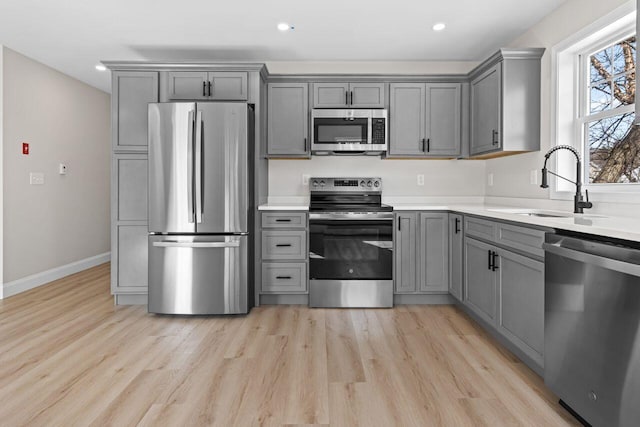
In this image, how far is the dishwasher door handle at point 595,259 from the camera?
147 centimetres

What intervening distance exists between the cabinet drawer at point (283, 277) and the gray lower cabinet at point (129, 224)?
3.65 ft

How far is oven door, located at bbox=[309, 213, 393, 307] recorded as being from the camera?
12.0 ft

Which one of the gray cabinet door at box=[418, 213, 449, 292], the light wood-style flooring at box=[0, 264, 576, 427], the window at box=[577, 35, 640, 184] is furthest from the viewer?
the gray cabinet door at box=[418, 213, 449, 292]

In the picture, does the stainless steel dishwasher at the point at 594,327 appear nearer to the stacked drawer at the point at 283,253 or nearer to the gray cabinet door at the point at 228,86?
the stacked drawer at the point at 283,253

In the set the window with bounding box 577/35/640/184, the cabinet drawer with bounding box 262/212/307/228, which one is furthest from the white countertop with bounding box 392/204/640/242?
the cabinet drawer with bounding box 262/212/307/228

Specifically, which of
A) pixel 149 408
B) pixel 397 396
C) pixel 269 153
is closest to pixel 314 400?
pixel 397 396

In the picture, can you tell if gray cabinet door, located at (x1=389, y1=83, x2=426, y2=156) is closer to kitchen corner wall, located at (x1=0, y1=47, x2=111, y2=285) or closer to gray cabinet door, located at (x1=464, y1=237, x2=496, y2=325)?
gray cabinet door, located at (x1=464, y1=237, x2=496, y2=325)

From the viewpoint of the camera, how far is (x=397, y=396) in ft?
6.88

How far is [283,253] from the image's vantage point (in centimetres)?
379

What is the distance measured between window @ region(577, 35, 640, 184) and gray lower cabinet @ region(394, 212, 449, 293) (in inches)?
49.7

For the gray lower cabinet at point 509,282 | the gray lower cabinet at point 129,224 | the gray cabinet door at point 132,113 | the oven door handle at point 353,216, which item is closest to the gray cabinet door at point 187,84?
the gray cabinet door at point 132,113

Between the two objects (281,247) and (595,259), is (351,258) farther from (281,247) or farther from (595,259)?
(595,259)

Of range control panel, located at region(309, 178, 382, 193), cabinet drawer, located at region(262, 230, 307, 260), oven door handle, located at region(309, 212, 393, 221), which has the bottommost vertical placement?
cabinet drawer, located at region(262, 230, 307, 260)

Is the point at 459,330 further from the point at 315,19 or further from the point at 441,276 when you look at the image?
the point at 315,19
